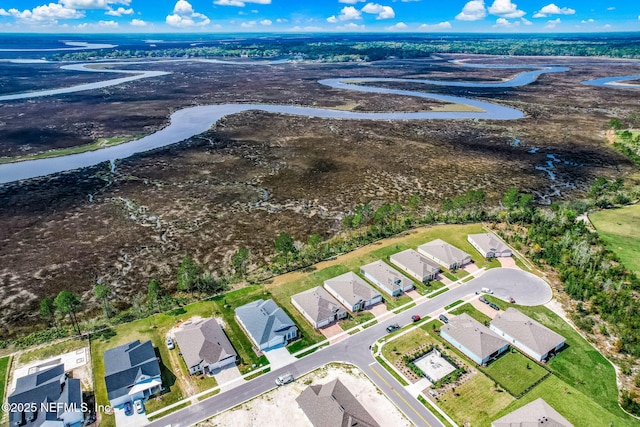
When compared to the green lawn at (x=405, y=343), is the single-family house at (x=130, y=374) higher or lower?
higher

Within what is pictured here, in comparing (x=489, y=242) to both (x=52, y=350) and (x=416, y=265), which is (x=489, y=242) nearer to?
(x=416, y=265)

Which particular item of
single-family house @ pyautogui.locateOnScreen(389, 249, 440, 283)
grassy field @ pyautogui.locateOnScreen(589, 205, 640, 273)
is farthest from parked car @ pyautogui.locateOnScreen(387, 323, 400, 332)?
grassy field @ pyautogui.locateOnScreen(589, 205, 640, 273)

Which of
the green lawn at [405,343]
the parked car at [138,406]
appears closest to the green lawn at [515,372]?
the green lawn at [405,343]

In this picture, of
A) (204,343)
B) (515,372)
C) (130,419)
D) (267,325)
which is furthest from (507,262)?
(130,419)

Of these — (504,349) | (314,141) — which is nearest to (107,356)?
(504,349)

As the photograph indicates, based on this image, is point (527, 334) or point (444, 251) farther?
point (444, 251)

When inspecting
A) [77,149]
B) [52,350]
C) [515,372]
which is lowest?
[515,372]

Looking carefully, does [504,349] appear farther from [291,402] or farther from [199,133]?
[199,133]

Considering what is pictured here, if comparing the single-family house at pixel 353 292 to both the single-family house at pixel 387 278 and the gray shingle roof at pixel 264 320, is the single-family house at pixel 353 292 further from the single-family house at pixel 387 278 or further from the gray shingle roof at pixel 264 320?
the gray shingle roof at pixel 264 320
